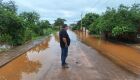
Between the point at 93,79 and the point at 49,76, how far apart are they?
1.66m

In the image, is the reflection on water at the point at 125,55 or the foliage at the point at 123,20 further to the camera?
the foliage at the point at 123,20

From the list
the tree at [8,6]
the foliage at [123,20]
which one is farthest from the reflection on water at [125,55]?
the tree at [8,6]

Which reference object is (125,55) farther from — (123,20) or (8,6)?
(8,6)

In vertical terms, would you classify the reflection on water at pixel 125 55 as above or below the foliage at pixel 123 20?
below

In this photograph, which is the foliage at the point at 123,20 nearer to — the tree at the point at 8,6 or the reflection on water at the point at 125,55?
the reflection on water at the point at 125,55

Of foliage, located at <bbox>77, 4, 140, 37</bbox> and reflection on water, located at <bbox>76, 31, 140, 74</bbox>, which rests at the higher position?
foliage, located at <bbox>77, 4, 140, 37</bbox>

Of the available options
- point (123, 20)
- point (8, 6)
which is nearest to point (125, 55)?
point (123, 20)

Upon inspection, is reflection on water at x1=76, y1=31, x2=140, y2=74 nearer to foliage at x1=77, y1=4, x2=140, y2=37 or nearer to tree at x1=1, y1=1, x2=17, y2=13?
foliage at x1=77, y1=4, x2=140, y2=37

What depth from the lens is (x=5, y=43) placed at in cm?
2353

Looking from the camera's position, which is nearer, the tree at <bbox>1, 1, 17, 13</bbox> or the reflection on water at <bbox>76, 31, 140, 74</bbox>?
the reflection on water at <bbox>76, 31, 140, 74</bbox>

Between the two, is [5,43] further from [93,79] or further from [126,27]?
[93,79]

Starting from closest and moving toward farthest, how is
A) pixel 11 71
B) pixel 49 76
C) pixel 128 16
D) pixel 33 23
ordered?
pixel 49 76, pixel 11 71, pixel 128 16, pixel 33 23

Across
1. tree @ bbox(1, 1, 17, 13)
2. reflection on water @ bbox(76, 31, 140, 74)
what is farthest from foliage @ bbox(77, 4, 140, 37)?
tree @ bbox(1, 1, 17, 13)

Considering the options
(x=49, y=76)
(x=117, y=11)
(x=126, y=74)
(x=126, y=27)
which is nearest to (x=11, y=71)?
(x=49, y=76)
